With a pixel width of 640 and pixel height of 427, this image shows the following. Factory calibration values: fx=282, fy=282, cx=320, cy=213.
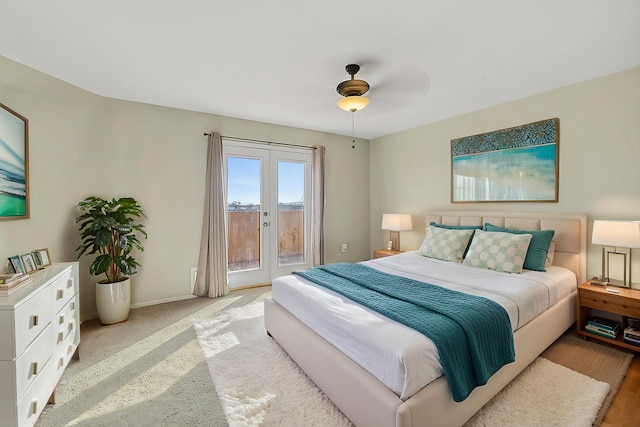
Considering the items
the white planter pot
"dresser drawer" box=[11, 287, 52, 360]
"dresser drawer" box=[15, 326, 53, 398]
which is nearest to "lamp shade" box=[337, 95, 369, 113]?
"dresser drawer" box=[11, 287, 52, 360]

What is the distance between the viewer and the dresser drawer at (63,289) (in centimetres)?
190

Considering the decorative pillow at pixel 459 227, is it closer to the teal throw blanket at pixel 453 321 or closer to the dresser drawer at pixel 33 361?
the teal throw blanket at pixel 453 321

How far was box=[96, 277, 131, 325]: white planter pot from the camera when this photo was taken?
295 cm

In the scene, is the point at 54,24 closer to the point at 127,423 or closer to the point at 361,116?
the point at 127,423

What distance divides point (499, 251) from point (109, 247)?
4.08m

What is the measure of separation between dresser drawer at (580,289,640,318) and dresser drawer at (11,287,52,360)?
408 centimetres

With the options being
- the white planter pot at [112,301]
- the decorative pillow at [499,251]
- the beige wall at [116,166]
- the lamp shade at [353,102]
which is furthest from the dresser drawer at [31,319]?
the decorative pillow at [499,251]

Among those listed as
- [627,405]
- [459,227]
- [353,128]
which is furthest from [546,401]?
[353,128]

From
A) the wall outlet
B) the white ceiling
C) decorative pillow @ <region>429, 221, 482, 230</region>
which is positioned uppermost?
the white ceiling

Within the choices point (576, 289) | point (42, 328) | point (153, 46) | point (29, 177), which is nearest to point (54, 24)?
point (153, 46)

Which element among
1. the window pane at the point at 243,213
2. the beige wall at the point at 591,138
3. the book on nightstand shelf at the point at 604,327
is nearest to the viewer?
the book on nightstand shelf at the point at 604,327

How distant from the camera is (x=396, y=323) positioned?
1712 mm

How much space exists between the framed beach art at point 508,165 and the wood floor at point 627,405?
1732 millimetres

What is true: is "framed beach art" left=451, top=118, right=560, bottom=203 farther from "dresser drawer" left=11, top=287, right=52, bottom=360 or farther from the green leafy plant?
"dresser drawer" left=11, top=287, right=52, bottom=360
